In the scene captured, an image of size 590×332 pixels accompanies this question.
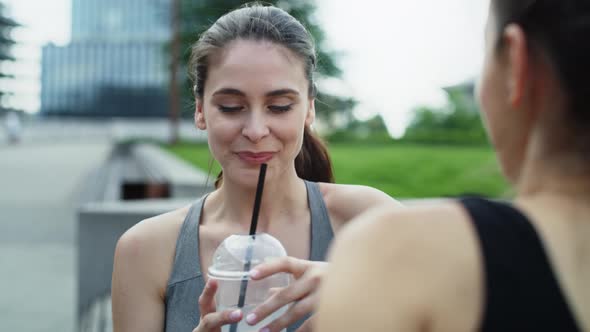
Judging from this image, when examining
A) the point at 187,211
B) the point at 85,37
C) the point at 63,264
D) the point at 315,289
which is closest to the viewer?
the point at 315,289

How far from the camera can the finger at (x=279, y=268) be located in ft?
4.38

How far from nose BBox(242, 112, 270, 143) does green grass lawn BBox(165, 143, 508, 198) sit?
4.42m

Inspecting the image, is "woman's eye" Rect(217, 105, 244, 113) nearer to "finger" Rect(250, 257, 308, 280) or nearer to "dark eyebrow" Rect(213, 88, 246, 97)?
"dark eyebrow" Rect(213, 88, 246, 97)

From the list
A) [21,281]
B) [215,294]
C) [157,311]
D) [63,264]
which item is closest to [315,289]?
[215,294]

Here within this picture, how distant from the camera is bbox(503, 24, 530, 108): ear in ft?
3.02

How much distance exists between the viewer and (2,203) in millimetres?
12680

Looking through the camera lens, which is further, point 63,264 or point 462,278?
point 63,264

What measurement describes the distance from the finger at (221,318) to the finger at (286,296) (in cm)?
→ 4

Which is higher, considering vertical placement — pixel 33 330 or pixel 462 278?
pixel 462 278

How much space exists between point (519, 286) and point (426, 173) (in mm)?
7184

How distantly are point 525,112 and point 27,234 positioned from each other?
32.3 feet

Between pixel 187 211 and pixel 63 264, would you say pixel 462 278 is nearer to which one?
pixel 187 211

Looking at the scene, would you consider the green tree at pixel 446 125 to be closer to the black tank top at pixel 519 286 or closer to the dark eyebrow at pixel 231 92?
the dark eyebrow at pixel 231 92

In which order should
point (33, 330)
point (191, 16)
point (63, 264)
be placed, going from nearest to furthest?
point (33, 330), point (63, 264), point (191, 16)
